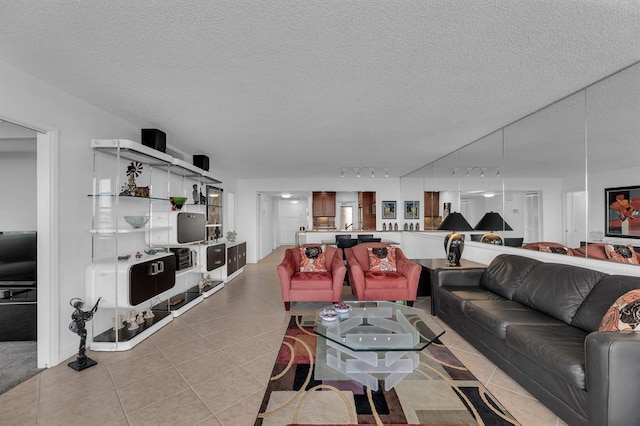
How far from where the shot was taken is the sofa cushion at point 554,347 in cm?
170

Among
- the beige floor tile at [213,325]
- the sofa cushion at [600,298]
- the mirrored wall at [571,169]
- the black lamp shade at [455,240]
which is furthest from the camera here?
the black lamp shade at [455,240]

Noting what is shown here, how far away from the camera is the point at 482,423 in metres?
1.79

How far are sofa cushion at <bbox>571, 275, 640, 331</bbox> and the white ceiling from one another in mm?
1760

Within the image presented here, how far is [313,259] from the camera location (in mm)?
4609

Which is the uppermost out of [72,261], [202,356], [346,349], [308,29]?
[308,29]

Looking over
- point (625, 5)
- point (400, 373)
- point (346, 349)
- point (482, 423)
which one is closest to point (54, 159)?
point (346, 349)

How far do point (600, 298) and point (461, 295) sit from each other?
1.21 m

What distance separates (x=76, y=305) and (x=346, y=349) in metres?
2.60

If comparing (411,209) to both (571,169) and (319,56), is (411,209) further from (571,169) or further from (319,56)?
(319,56)

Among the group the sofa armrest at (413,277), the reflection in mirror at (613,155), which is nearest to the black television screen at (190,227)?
the sofa armrest at (413,277)

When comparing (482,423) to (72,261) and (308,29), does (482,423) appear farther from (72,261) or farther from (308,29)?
(72,261)

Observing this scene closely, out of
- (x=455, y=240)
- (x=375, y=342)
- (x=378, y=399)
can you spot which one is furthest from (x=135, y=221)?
(x=455, y=240)

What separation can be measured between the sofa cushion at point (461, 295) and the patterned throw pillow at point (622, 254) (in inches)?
40.1

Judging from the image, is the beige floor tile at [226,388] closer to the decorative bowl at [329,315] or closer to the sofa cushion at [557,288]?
the decorative bowl at [329,315]
